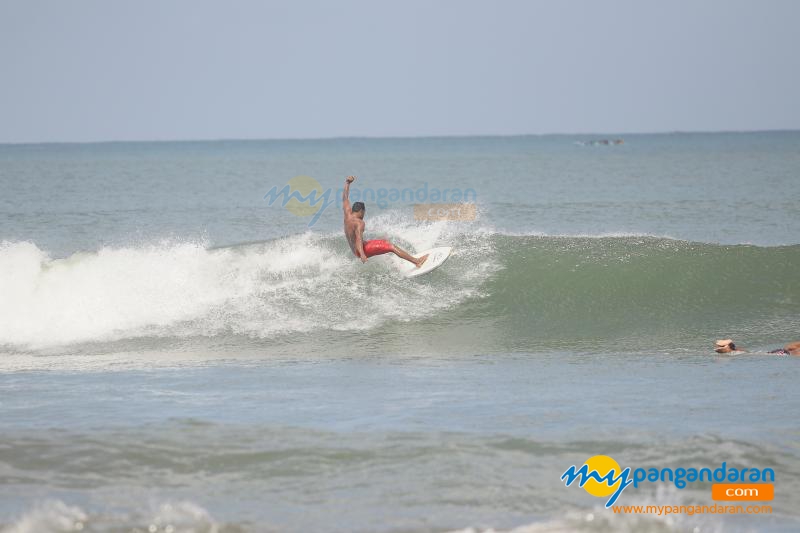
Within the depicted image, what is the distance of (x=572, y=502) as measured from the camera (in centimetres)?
622

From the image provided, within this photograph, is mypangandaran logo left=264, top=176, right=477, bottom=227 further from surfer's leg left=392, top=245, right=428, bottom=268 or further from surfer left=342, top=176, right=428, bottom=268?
surfer left=342, top=176, right=428, bottom=268

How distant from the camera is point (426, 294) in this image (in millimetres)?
13664

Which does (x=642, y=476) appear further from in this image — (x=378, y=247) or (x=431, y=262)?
(x=431, y=262)

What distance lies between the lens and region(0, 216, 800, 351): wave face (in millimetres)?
12406

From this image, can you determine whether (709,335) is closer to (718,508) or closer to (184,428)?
(718,508)

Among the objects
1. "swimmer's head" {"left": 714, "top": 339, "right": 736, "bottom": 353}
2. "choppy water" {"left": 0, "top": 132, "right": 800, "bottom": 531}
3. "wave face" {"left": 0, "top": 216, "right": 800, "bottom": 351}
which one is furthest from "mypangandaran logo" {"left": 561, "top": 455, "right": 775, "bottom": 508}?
"wave face" {"left": 0, "top": 216, "right": 800, "bottom": 351}

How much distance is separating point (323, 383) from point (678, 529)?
14.7ft

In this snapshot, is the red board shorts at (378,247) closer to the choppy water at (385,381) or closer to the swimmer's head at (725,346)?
the choppy water at (385,381)

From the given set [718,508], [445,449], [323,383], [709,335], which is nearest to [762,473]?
[718,508]

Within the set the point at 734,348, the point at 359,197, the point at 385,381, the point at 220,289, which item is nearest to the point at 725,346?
the point at 734,348

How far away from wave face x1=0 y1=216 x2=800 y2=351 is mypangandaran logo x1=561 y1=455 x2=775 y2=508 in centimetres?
484

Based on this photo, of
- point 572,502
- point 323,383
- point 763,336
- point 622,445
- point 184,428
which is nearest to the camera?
point 572,502

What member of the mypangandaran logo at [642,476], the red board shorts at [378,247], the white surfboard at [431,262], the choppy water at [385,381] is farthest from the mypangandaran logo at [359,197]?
the mypangandaran logo at [642,476]

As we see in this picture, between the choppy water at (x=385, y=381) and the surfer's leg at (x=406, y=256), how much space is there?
1.25ft
